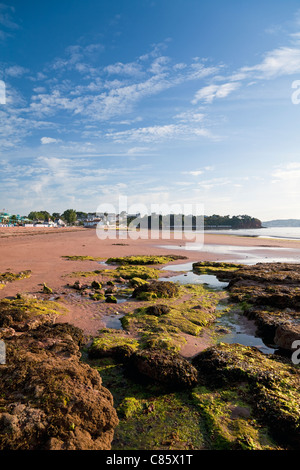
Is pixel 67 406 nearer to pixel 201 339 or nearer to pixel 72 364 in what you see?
pixel 72 364

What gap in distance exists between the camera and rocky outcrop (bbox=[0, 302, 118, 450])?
3594mm

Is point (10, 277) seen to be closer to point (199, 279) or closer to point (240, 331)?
point (199, 279)

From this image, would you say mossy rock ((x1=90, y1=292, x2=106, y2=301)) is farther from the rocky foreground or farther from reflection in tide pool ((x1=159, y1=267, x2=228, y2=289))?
reflection in tide pool ((x1=159, y1=267, x2=228, y2=289))

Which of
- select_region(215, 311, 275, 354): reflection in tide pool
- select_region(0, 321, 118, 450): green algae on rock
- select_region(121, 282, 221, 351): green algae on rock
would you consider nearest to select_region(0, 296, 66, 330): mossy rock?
select_region(0, 321, 118, 450): green algae on rock

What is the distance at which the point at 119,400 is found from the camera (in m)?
5.23

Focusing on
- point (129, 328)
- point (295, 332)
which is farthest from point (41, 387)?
point (295, 332)

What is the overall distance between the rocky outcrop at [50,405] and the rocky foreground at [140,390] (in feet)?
0.05

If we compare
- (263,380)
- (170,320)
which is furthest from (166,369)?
(170,320)

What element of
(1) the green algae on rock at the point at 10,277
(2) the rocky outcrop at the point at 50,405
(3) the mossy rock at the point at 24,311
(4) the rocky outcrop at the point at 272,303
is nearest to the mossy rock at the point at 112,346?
(2) the rocky outcrop at the point at 50,405

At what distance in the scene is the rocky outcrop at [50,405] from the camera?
359cm

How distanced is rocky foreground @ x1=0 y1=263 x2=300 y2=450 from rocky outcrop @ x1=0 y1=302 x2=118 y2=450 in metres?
0.02
